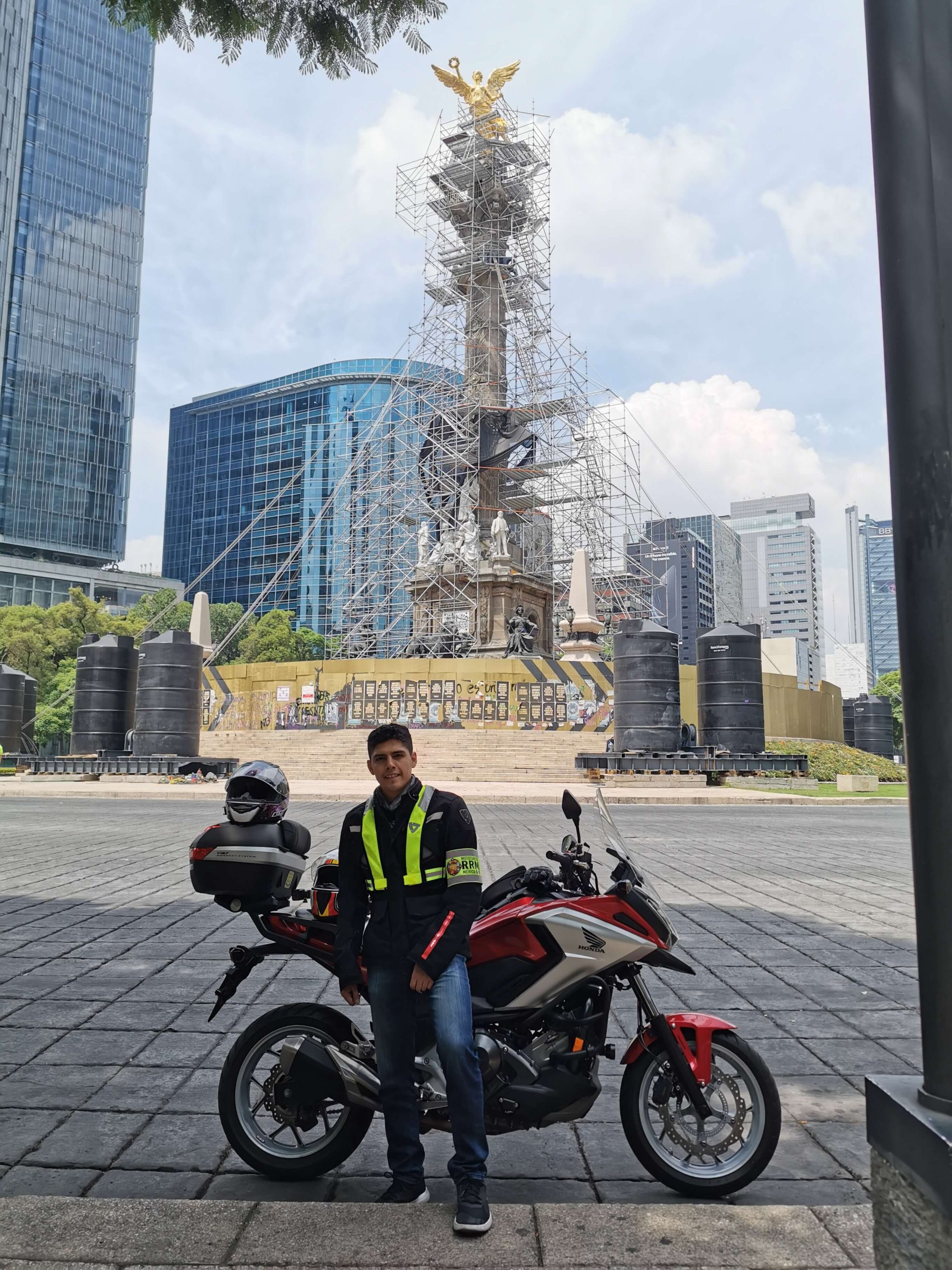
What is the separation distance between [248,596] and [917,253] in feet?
290

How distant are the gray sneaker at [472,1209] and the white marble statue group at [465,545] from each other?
37017 millimetres

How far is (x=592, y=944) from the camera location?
8.98 feet

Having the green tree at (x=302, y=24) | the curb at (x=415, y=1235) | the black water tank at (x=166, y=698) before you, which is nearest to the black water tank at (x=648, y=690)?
the black water tank at (x=166, y=698)

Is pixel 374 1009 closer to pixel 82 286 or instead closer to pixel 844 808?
pixel 844 808

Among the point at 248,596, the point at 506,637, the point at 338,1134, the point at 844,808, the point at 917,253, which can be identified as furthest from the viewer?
the point at 248,596

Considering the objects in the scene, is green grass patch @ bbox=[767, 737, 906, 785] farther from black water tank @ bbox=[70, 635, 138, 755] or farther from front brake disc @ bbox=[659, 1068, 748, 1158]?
front brake disc @ bbox=[659, 1068, 748, 1158]

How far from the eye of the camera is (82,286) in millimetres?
82125

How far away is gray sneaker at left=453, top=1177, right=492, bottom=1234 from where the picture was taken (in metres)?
2.38

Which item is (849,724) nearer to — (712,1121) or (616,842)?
(616,842)

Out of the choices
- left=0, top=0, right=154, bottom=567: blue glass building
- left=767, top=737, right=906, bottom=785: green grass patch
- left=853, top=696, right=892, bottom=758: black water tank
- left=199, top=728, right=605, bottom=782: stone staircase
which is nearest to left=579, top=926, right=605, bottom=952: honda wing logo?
left=199, top=728, right=605, bottom=782: stone staircase

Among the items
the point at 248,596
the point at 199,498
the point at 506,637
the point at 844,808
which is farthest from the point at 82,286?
the point at 844,808

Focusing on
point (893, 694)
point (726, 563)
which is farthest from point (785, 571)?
point (893, 694)

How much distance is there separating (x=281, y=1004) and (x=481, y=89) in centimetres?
5016

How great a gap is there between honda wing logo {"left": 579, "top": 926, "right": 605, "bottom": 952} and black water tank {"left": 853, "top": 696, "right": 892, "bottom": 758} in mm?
39119
